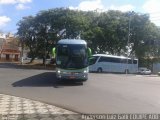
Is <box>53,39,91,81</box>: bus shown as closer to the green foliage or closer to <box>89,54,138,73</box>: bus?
<box>89,54,138,73</box>: bus

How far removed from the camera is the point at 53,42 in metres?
64.6

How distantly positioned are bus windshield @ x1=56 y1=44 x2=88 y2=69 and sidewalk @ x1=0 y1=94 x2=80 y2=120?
982 cm

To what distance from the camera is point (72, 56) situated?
80.9 ft

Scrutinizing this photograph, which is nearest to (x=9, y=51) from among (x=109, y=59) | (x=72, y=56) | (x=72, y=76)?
(x=109, y=59)

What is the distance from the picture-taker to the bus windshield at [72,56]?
24586 millimetres

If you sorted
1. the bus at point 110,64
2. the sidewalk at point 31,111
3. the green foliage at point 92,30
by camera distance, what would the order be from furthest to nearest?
the green foliage at point 92,30 < the bus at point 110,64 < the sidewalk at point 31,111

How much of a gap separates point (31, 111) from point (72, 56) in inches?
484

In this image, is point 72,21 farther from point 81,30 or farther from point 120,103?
point 120,103

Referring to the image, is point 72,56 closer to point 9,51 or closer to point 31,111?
point 31,111

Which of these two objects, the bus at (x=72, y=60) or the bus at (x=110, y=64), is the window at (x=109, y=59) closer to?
the bus at (x=110, y=64)

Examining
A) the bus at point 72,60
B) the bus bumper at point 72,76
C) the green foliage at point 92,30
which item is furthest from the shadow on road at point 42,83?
the green foliage at point 92,30

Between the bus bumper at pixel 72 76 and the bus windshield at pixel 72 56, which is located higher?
the bus windshield at pixel 72 56

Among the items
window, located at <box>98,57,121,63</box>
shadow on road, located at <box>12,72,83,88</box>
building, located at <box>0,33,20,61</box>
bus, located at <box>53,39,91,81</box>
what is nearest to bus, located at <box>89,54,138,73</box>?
Result: window, located at <box>98,57,121,63</box>

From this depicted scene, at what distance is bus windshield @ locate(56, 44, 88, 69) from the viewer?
24.6m
